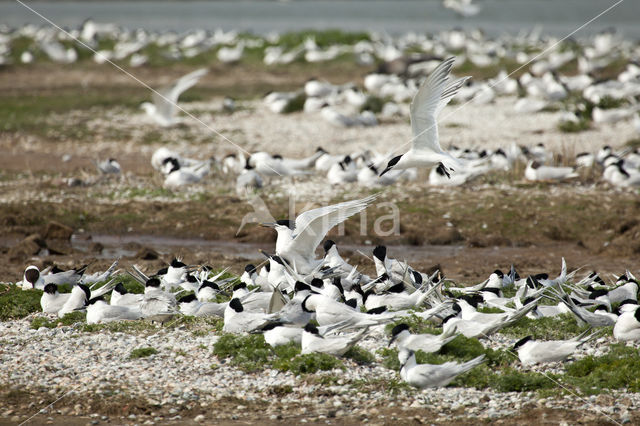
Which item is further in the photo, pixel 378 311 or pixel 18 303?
pixel 18 303

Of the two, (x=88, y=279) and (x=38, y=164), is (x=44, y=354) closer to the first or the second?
(x=88, y=279)

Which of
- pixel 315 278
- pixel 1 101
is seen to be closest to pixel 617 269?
pixel 315 278

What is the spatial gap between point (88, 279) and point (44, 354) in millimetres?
1960

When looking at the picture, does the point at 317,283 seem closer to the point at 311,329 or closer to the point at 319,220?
the point at 319,220

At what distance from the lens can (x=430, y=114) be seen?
354 inches

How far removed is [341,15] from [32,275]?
4482cm

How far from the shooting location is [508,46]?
97.3ft

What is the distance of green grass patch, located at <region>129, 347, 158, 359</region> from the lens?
724 centimetres

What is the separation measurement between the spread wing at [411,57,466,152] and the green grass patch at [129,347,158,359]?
378 cm

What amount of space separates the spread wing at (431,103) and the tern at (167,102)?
353 inches

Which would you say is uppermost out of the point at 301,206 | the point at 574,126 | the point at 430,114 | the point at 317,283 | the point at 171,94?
the point at 171,94

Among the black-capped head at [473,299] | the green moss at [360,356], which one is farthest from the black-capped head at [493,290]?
the green moss at [360,356]

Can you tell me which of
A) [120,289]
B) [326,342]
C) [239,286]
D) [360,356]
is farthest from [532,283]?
[120,289]

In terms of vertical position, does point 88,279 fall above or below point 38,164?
below
